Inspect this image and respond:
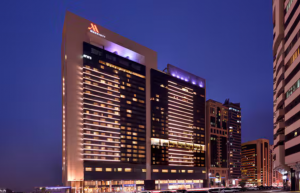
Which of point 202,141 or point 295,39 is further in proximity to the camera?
point 202,141

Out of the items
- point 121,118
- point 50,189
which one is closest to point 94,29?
point 121,118

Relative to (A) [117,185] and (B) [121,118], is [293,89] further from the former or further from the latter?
(A) [117,185]

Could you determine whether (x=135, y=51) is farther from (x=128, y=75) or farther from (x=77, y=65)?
(x=77, y=65)

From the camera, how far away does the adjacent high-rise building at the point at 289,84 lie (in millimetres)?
59162

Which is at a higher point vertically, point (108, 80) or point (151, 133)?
point (108, 80)

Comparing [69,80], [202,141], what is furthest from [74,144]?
[202,141]

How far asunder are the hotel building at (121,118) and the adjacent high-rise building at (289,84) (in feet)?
244

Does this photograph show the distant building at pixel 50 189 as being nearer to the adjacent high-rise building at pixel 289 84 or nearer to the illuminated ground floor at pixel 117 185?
the illuminated ground floor at pixel 117 185

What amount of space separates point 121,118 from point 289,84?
8592 cm

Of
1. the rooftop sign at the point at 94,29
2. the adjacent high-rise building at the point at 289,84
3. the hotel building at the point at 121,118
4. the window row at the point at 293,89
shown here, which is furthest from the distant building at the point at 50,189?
the window row at the point at 293,89

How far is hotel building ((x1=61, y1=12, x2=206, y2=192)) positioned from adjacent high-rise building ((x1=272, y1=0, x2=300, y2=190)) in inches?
2931

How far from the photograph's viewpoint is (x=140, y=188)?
143 metres

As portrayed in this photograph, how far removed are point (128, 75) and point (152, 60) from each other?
22413 mm

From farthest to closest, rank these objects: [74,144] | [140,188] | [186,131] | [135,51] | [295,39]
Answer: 1. [186,131]
2. [135,51]
3. [140,188]
4. [74,144]
5. [295,39]
